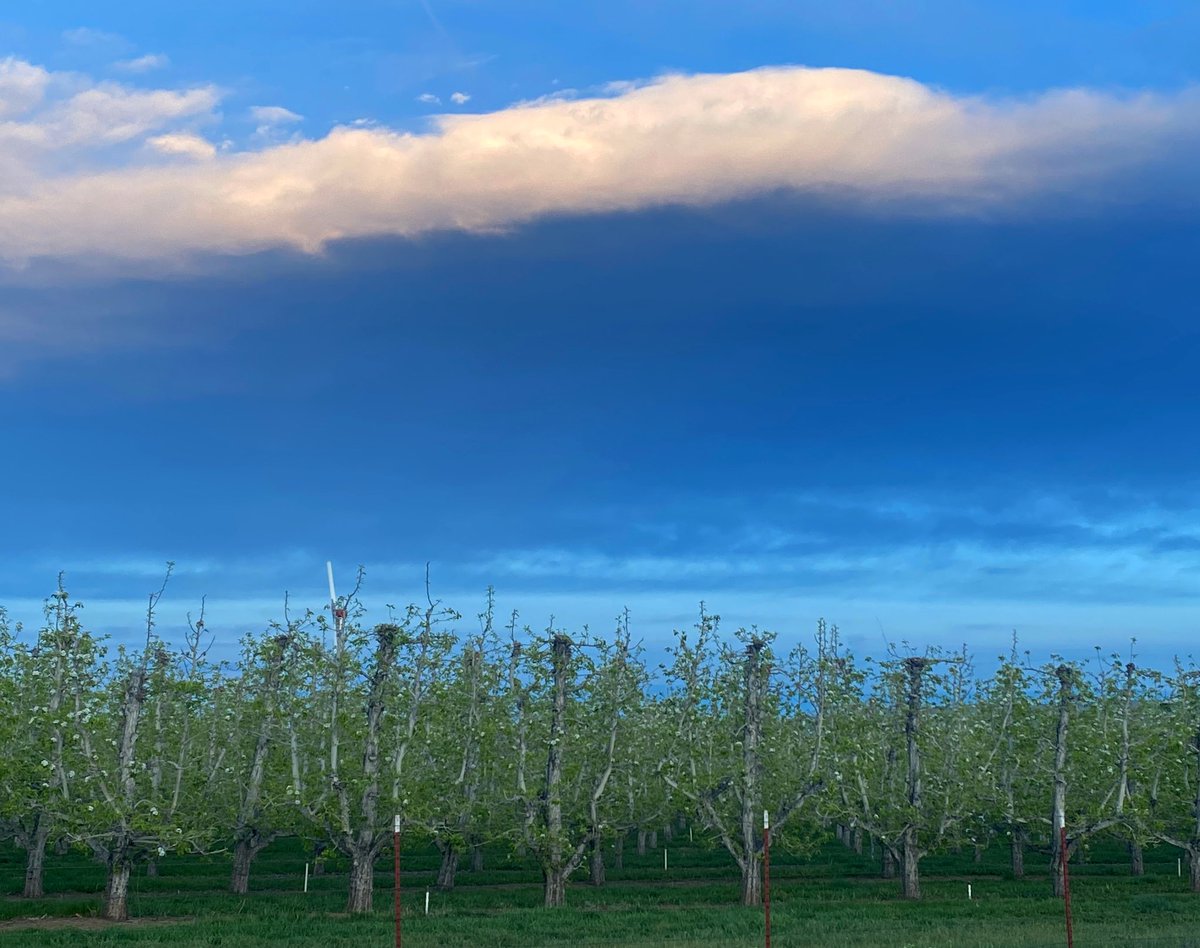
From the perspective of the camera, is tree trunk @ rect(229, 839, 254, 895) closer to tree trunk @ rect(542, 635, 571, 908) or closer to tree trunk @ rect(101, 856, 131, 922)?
tree trunk @ rect(101, 856, 131, 922)

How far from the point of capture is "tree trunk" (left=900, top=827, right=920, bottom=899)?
1698 inches

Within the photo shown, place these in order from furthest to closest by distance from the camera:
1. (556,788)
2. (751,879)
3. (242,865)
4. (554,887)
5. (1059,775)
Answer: (1059,775) < (242,865) < (751,879) < (556,788) < (554,887)

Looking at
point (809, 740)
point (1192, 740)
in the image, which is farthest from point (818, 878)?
point (1192, 740)

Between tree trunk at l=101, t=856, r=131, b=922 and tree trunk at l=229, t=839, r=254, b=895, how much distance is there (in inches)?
276

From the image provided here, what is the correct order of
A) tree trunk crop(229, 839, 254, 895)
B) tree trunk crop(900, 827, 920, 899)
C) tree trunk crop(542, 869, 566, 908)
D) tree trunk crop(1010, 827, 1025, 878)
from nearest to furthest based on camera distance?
tree trunk crop(542, 869, 566, 908) < tree trunk crop(900, 827, 920, 899) < tree trunk crop(229, 839, 254, 895) < tree trunk crop(1010, 827, 1025, 878)

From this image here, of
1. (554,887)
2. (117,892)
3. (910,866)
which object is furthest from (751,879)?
(117,892)

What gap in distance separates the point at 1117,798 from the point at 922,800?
8.83 m

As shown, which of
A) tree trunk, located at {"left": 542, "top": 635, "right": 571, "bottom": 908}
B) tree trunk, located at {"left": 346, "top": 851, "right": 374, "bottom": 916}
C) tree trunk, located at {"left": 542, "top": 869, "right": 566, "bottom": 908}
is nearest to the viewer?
tree trunk, located at {"left": 346, "top": 851, "right": 374, "bottom": 916}

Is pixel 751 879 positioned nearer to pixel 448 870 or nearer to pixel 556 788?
pixel 556 788

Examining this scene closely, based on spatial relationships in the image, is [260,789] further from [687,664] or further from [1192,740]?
[1192,740]

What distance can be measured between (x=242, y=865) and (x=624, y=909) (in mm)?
15553

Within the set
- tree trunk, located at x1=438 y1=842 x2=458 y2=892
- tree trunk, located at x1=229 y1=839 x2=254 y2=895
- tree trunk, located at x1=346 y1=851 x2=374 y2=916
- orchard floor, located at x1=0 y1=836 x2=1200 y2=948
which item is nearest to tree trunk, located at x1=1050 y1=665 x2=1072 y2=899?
orchard floor, located at x1=0 y1=836 x2=1200 y2=948

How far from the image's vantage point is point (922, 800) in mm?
45125

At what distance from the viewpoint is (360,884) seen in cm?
3816
